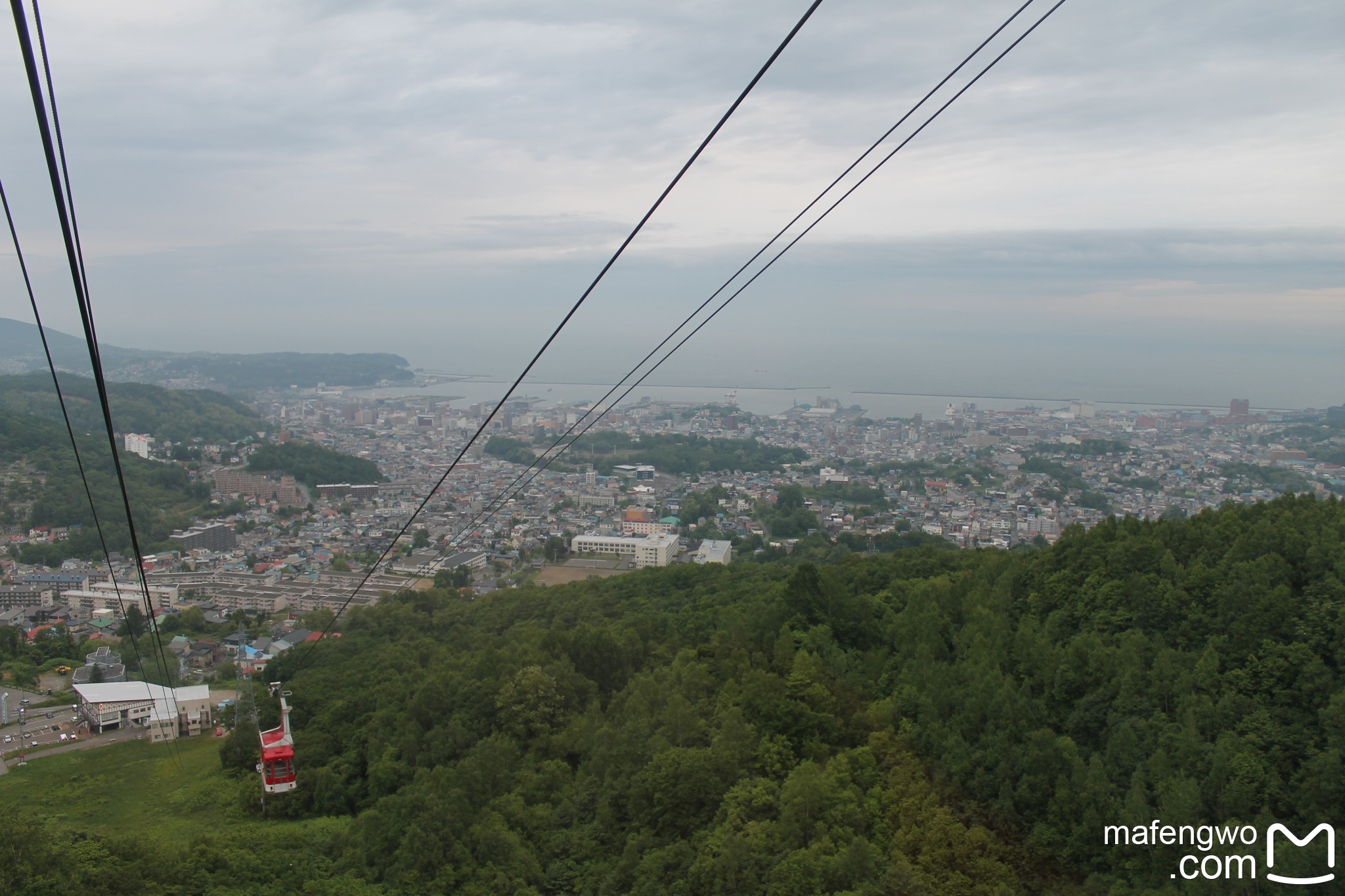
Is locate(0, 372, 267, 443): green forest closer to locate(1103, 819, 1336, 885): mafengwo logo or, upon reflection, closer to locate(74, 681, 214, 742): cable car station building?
locate(74, 681, 214, 742): cable car station building

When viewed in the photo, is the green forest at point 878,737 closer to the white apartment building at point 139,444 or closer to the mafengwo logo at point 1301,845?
the mafengwo logo at point 1301,845

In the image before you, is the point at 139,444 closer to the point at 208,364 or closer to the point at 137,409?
the point at 137,409

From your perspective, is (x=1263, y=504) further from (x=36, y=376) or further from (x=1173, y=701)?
(x=36, y=376)

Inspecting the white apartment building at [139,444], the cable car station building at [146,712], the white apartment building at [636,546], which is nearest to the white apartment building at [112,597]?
the cable car station building at [146,712]

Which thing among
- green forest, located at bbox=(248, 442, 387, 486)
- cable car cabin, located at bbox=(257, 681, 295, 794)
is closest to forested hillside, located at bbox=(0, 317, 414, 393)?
green forest, located at bbox=(248, 442, 387, 486)

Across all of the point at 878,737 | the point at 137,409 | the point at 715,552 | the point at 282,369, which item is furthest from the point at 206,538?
the point at 282,369

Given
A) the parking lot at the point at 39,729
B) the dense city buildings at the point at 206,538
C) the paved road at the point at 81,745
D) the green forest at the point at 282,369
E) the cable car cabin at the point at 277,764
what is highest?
the green forest at the point at 282,369
